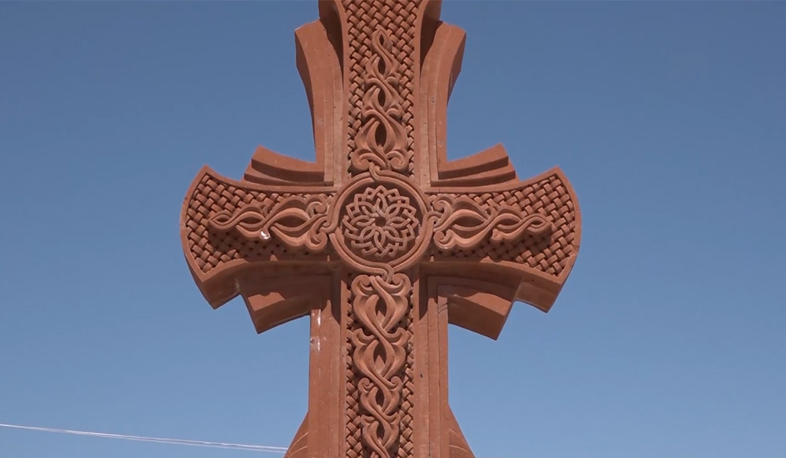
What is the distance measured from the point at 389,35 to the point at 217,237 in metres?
1.29

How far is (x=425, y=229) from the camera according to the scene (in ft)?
18.6

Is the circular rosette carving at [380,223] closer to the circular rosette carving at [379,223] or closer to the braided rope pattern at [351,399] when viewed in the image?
the circular rosette carving at [379,223]

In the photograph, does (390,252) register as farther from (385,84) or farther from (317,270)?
(385,84)

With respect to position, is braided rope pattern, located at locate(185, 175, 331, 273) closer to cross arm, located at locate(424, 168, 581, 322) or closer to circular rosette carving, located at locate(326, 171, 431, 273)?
circular rosette carving, located at locate(326, 171, 431, 273)

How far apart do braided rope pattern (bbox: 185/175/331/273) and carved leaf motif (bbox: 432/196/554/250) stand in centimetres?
53

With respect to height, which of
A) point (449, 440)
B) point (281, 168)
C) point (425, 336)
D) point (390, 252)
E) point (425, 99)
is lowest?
point (449, 440)

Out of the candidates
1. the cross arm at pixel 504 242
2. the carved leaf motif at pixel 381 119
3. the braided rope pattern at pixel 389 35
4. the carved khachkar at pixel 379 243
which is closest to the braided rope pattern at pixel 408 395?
the carved khachkar at pixel 379 243

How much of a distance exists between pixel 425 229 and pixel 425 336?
485mm

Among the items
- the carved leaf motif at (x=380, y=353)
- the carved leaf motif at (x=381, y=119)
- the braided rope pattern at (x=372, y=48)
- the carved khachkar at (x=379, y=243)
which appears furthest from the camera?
the braided rope pattern at (x=372, y=48)

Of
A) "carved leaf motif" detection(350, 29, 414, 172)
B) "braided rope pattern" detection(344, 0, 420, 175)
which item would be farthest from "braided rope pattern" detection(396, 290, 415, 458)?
"braided rope pattern" detection(344, 0, 420, 175)

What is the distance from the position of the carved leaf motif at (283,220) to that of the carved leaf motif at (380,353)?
1.10 ft

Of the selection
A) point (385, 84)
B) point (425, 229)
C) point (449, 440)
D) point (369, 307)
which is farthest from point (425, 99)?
point (449, 440)

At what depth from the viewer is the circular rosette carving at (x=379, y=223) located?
5.62 meters

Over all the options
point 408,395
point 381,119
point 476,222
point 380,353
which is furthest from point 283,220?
point 408,395
